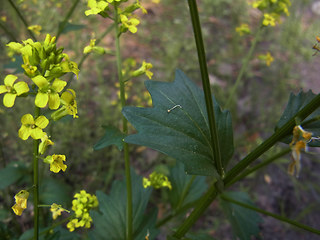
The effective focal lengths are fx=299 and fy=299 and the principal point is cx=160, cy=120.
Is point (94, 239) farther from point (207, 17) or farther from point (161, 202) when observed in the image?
point (207, 17)

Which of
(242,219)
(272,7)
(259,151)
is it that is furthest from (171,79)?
(259,151)

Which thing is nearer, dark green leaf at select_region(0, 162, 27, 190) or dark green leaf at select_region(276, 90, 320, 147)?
dark green leaf at select_region(276, 90, 320, 147)

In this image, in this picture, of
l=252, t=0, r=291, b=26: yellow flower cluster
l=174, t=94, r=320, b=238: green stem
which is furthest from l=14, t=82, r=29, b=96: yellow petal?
l=252, t=0, r=291, b=26: yellow flower cluster

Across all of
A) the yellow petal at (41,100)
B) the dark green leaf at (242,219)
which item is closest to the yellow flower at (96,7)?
the yellow petal at (41,100)

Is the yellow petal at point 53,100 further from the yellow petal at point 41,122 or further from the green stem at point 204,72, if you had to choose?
the green stem at point 204,72

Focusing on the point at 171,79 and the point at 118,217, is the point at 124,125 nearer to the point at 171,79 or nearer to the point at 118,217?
the point at 118,217

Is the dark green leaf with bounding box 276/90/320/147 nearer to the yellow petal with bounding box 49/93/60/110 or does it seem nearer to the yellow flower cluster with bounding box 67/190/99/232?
the yellow petal with bounding box 49/93/60/110
